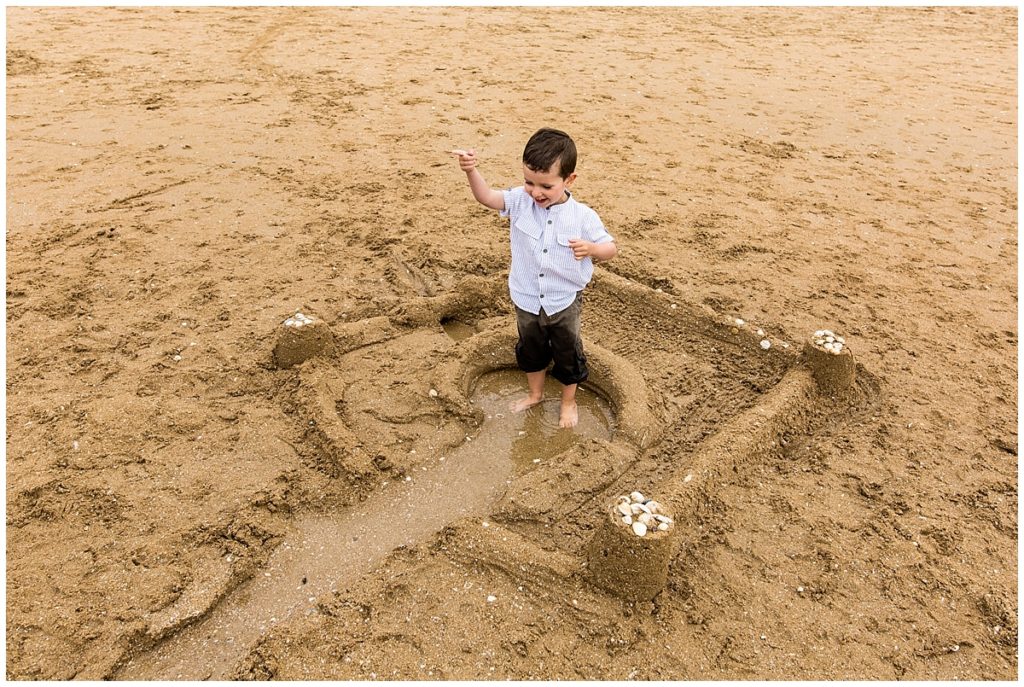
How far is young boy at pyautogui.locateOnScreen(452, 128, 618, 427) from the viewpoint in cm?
281

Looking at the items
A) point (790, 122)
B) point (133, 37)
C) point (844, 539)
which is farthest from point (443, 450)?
point (133, 37)

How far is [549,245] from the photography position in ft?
9.84

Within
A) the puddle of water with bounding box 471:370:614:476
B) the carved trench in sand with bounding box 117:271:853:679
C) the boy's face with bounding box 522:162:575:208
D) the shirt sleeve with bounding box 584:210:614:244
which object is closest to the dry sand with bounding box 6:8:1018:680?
the carved trench in sand with bounding box 117:271:853:679

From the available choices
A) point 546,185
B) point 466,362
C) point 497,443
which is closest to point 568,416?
point 497,443

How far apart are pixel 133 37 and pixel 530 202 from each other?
7.45 meters

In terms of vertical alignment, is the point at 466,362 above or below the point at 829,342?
below

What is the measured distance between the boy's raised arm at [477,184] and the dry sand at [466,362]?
0.92m

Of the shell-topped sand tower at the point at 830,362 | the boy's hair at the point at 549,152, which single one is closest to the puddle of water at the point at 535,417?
the shell-topped sand tower at the point at 830,362

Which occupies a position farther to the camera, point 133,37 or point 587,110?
point 133,37

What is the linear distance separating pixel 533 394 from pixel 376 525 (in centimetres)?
100

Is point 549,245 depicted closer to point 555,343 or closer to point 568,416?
point 555,343

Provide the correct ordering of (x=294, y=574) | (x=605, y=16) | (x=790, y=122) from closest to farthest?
1. (x=294, y=574)
2. (x=790, y=122)
3. (x=605, y=16)

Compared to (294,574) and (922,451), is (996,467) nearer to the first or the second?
(922,451)

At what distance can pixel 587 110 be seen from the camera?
675 cm
